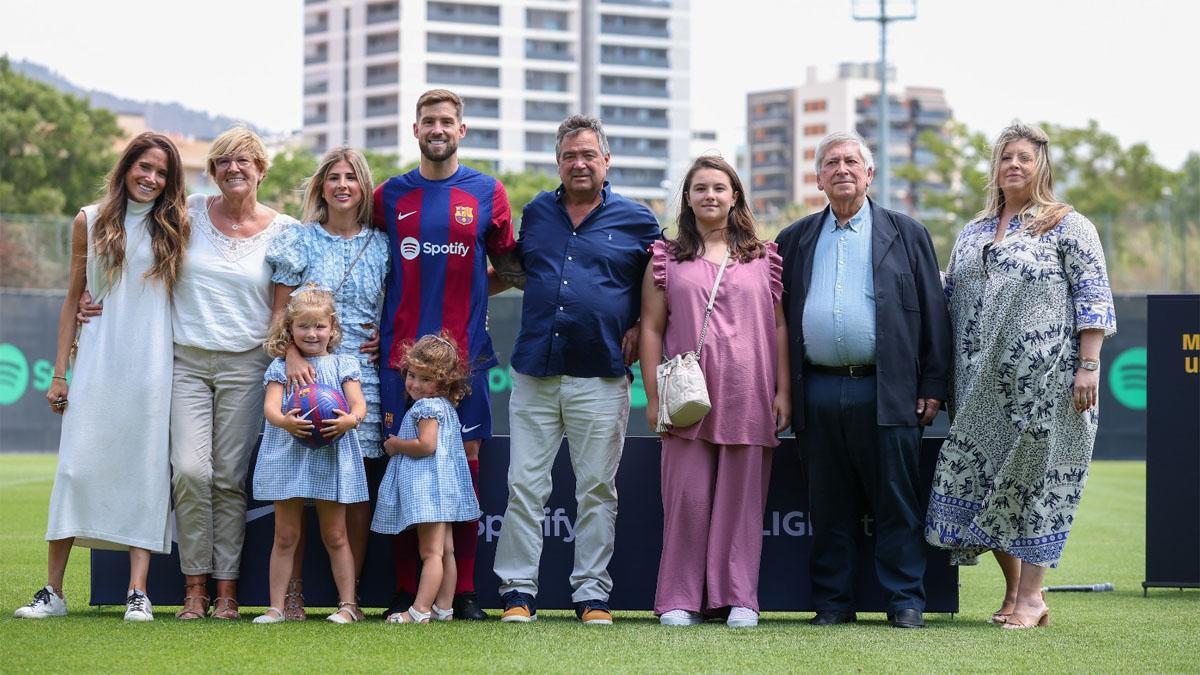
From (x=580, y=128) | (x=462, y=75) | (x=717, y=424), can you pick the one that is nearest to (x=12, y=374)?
(x=580, y=128)

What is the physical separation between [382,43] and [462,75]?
557 cm

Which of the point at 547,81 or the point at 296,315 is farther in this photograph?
the point at 547,81

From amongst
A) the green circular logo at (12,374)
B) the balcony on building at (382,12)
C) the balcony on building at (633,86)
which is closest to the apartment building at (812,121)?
the balcony on building at (633,86)

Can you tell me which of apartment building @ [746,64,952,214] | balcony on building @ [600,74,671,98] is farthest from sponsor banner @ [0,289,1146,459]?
apartment building @ [746,64,952,214]

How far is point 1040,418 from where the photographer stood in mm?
5812

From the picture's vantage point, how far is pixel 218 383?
5.87 metres

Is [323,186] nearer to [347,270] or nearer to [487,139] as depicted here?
[347,270]

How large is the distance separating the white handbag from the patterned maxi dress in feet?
3.54

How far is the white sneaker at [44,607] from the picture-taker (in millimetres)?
5715

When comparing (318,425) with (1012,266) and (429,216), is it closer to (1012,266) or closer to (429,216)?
(429,216)

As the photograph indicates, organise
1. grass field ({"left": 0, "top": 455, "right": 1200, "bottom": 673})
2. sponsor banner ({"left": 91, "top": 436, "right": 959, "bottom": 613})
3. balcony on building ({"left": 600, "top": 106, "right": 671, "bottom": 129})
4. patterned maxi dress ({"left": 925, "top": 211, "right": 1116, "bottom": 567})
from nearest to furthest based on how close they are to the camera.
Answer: grass field ({"left": 0, "top": 455, "right": 1200, "bottom": 673}) < patterned maxi dress ({"left": 925, "top": 211, "right": 1116, "bottom": 567}) < sponsor banner ({"left": 91, "top": 436, "right": 959, "bottom": 613}) < balcony on building ({"left": 600, "top": 106, "right": 671, "bottom": 129})

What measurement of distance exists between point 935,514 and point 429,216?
236 centimetres

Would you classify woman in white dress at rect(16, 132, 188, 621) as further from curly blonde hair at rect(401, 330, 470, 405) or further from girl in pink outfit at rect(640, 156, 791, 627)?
girl in pink outfit at rect(640, 156, 791, 627)

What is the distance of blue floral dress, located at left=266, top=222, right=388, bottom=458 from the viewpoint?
586 centimetres
